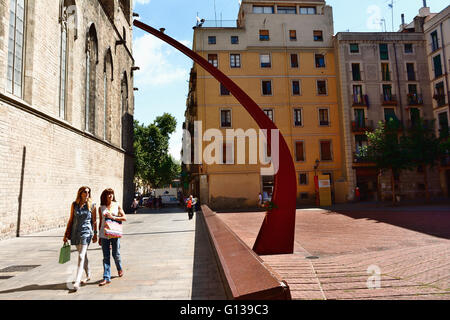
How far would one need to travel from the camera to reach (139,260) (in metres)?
6.96

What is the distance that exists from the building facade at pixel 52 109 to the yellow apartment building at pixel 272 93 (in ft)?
33.2

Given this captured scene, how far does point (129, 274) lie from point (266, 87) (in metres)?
28.3

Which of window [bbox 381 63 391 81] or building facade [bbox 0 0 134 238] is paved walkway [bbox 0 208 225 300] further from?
window [bbox 381 63 391 81]

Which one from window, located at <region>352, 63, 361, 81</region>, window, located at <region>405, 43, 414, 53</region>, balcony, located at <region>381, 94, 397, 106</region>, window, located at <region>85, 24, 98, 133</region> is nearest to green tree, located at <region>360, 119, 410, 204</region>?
balcony, located at <region>381, 94, 397, 106</region>

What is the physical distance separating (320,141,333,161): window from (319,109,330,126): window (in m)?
1.94

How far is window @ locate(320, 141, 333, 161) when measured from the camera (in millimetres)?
31203

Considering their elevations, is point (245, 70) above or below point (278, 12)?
below

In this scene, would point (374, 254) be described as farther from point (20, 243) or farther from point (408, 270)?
point (20, 243)

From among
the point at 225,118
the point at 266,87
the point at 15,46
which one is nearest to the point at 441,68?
the point at 266,87

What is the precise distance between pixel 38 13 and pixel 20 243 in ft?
29.7

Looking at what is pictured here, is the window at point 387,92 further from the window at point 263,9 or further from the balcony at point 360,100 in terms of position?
the window at point 263,9

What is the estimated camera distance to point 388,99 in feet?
104

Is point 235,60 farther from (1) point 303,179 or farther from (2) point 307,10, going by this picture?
(1) point 303,179
